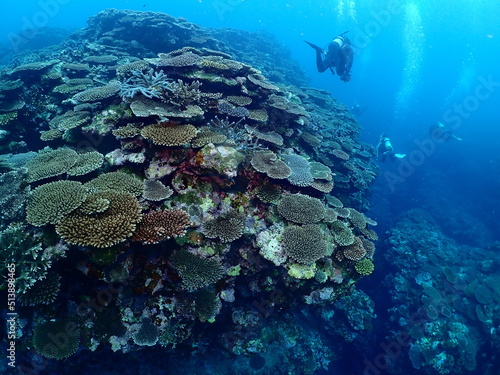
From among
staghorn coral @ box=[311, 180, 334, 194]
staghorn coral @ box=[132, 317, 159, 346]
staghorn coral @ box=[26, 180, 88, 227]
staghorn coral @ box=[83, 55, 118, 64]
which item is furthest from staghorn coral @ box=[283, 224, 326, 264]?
staghorn coral @ box=[83, 55, 118, 64]

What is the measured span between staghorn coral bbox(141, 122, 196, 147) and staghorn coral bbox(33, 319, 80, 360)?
342 centimetres

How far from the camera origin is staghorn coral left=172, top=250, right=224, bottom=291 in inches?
176

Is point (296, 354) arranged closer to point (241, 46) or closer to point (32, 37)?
point (241, 46)

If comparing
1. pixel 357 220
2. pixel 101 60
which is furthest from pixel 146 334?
pixel 101 60

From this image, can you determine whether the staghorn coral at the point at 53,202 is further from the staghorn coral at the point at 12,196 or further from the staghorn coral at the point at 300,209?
the staghorn coral at the point at 300,209

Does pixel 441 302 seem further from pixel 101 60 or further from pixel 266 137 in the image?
pixel 101 60

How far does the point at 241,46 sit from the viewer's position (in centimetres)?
2712

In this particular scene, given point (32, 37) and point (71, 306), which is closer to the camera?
point (71, 306)

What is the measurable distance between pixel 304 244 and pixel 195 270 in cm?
216

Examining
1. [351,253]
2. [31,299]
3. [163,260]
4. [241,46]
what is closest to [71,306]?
[31,299]

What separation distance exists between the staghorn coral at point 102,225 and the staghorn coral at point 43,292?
2.97 feet

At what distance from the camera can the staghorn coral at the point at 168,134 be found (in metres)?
5.08

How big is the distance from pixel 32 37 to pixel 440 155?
48.7m

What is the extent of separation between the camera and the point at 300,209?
5691mm
